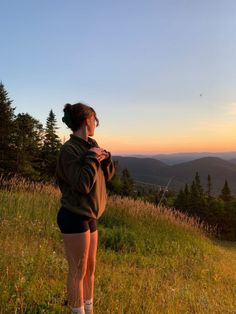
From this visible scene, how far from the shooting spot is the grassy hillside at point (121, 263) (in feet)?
13.7

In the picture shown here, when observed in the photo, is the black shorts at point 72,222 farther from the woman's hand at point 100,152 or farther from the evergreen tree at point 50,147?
the evergreen tree at point 50,147

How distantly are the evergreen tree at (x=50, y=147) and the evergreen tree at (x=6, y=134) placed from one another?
457cm

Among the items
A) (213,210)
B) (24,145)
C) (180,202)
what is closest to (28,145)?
(24,145)

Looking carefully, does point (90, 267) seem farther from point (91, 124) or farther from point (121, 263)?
point (121, 263)

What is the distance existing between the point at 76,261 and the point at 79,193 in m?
0.56

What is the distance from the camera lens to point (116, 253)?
27.0ft

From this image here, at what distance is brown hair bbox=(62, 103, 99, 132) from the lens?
11.6 ft

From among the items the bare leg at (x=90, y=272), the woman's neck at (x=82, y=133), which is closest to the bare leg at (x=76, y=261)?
the bare leg at (x=90, y=272)

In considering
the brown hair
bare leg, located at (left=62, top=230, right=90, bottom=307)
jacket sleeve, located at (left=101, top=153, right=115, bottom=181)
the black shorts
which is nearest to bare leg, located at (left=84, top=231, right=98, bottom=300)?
Result: bare leg, located at (left=62, top=230, right=90, bottom=307)

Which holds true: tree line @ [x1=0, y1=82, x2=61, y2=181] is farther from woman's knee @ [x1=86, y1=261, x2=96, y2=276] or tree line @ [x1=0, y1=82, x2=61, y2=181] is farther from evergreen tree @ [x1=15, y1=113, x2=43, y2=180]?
woman's knee @ [x1=86, y1=261, x2=96, y2=276]

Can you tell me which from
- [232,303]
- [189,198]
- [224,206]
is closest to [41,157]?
[189,198]

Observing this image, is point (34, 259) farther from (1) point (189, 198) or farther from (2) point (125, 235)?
(1) point (189, 198)

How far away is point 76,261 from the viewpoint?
3.44 m

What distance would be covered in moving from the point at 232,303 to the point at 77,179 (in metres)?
3.87
